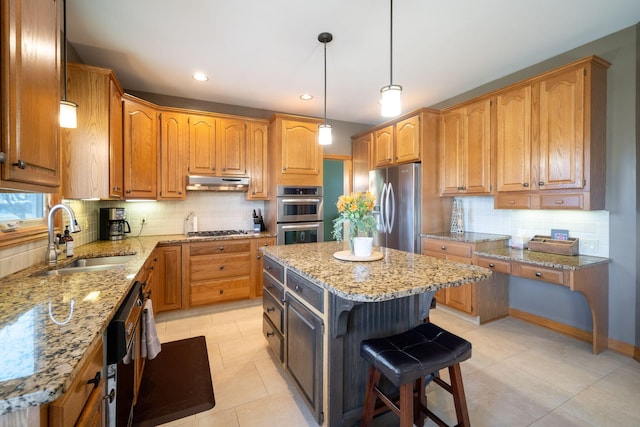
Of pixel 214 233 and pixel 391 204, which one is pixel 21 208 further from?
pixel 391 204

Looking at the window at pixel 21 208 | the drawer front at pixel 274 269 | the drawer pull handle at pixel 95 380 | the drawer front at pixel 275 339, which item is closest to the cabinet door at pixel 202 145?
the window at pixel 21 208

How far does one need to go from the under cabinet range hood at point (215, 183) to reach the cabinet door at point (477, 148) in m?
2.89

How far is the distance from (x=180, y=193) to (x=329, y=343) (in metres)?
2.98

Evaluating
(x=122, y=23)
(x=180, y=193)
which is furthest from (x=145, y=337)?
(x=122, y=23)

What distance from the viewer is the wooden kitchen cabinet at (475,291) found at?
313 centimetres

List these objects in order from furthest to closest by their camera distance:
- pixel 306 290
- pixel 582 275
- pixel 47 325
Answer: pixel 582 275 < pixel 306 290 < pixel 47 325

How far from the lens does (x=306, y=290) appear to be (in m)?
1.73

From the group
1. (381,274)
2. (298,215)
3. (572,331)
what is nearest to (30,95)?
(381,274)

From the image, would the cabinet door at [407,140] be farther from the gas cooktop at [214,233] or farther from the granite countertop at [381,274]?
the gas cooktop at [214,233]

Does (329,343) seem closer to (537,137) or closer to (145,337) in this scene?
(145,337)

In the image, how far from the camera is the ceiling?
7.04 ft

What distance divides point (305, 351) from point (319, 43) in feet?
8.33

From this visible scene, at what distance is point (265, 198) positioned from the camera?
163 inches

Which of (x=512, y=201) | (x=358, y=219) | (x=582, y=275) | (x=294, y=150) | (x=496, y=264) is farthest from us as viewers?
(x=294, y=150)
